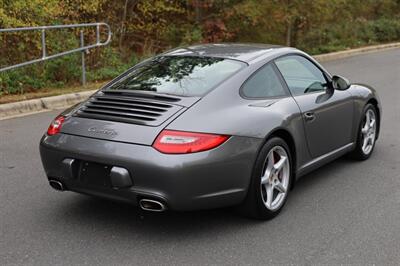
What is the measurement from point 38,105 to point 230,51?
200 inches

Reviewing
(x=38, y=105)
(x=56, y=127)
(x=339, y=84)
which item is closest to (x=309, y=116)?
(x=339, y=84)

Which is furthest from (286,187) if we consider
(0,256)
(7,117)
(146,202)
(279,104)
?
(7,117)

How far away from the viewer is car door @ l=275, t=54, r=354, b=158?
497 centimetres

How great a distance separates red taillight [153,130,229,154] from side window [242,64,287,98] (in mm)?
734

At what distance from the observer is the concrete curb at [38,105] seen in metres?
8.78

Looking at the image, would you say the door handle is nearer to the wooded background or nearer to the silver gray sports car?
the silver gray sports car

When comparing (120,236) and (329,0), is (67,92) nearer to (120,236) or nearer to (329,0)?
(120,236)

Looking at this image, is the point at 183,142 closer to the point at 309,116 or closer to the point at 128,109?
the point at 128,109

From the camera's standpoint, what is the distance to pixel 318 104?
5.12 m

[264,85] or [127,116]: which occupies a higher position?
[264,85]

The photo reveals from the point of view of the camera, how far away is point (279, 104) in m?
4.64

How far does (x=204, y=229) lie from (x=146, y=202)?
1.99 ft

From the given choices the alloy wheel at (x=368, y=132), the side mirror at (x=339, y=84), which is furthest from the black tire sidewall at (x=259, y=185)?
the alloy wheel at (x=368, y=132)

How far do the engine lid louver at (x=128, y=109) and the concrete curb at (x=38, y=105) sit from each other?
4649 millimetres
